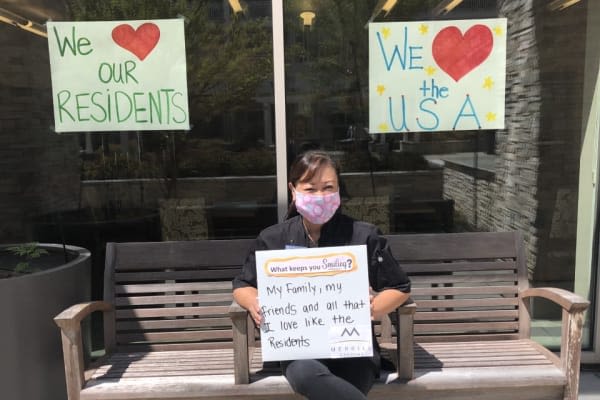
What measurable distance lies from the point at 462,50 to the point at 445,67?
136mm

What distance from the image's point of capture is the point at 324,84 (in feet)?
11.3

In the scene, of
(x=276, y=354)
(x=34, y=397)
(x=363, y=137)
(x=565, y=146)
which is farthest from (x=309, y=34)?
(x=34, y=397)

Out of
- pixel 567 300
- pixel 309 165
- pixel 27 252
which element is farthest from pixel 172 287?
pixel 567 300

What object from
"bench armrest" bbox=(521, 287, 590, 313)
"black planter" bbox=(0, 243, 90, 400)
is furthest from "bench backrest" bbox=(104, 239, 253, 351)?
"bench armrest" bbox=(521, 287, 590, 313)

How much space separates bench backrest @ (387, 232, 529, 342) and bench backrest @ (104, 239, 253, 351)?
901 mm

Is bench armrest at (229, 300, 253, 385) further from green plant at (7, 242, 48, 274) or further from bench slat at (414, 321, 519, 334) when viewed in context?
green plant at (7, 242, 48, 274)

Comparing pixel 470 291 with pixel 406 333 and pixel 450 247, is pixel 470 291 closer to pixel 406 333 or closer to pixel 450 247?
pixel 450 247

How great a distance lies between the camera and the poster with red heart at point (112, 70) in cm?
297

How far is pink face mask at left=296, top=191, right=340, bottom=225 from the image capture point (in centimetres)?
211

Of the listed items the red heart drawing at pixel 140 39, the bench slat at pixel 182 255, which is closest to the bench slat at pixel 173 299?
the bench slat at pixel 182 255

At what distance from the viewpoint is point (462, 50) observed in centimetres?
299

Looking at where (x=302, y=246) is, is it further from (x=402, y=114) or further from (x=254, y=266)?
(x=402, y=114)

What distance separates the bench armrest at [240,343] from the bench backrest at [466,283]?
0.94 m

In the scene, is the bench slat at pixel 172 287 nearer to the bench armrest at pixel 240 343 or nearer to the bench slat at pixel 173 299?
the bench slat at pixel 173 299
